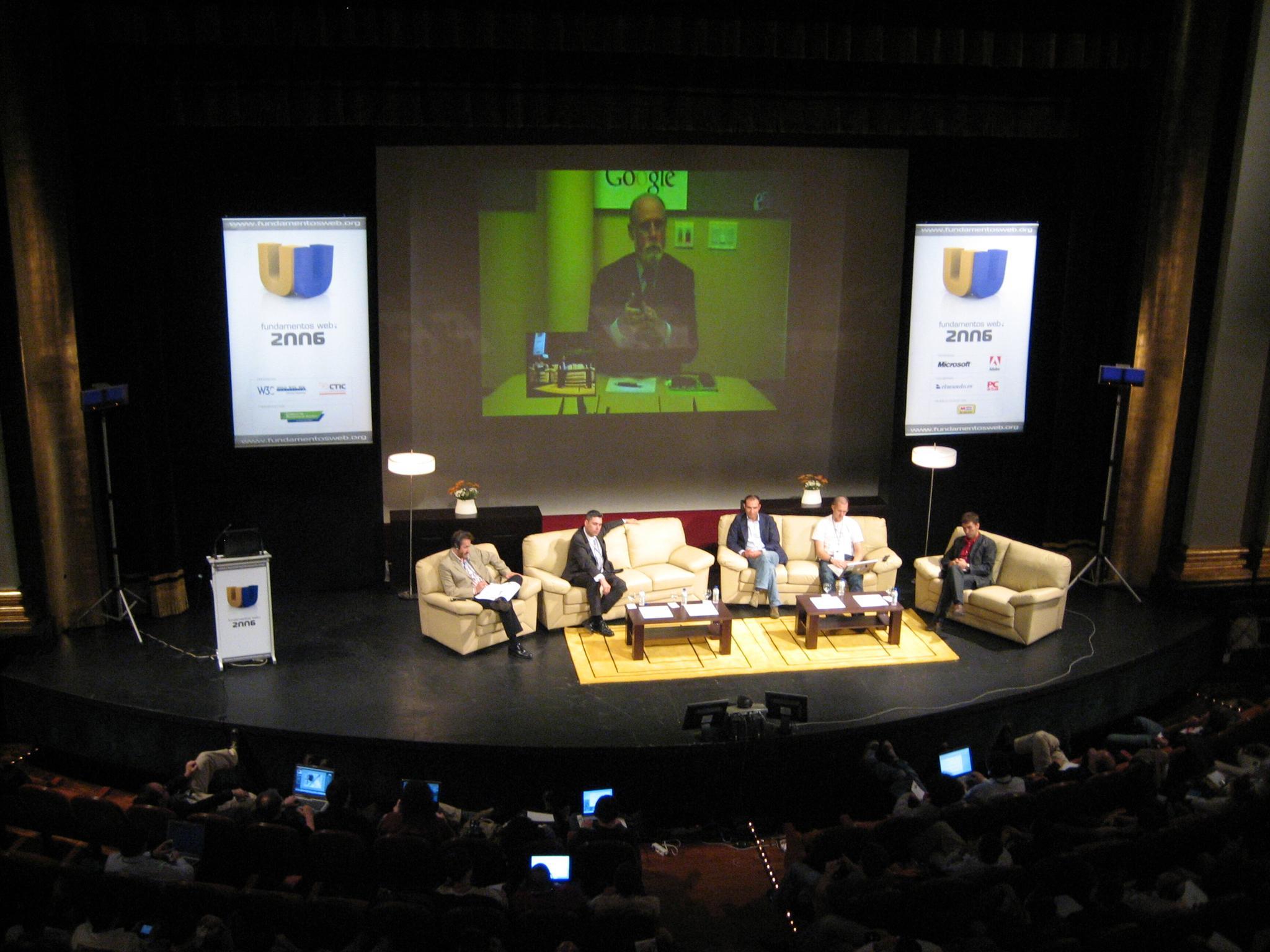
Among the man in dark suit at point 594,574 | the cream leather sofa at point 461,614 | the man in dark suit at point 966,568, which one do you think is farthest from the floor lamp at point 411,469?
A: the man in dark suit at point 966,568

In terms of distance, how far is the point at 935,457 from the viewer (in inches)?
364

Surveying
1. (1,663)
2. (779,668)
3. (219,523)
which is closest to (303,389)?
(219,523)

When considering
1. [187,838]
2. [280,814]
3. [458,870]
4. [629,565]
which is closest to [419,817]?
[458,870]

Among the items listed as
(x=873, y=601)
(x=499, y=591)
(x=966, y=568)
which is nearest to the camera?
(x=499, y=591)

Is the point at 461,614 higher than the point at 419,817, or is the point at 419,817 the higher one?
the point at 461,614

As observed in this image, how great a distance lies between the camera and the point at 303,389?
881 cm

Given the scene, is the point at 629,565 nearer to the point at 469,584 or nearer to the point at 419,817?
the point at 469,584

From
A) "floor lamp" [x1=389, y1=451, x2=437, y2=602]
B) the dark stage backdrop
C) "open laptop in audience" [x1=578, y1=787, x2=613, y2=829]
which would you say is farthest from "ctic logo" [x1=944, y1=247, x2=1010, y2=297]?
"open laptop in audience" [x1=578, y1=787, x2=613, y2=829]

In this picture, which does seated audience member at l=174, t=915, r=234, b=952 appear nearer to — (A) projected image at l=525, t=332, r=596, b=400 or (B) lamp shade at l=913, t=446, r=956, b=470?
(A) projected image at l=525, t=332, r=596, b=400

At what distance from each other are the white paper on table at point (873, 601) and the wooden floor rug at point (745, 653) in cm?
30

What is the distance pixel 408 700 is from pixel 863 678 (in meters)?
2.86

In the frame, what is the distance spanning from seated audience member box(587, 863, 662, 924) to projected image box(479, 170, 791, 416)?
5.32m

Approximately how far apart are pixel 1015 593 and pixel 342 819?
494 cm

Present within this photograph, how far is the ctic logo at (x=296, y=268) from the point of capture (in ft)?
28.1
